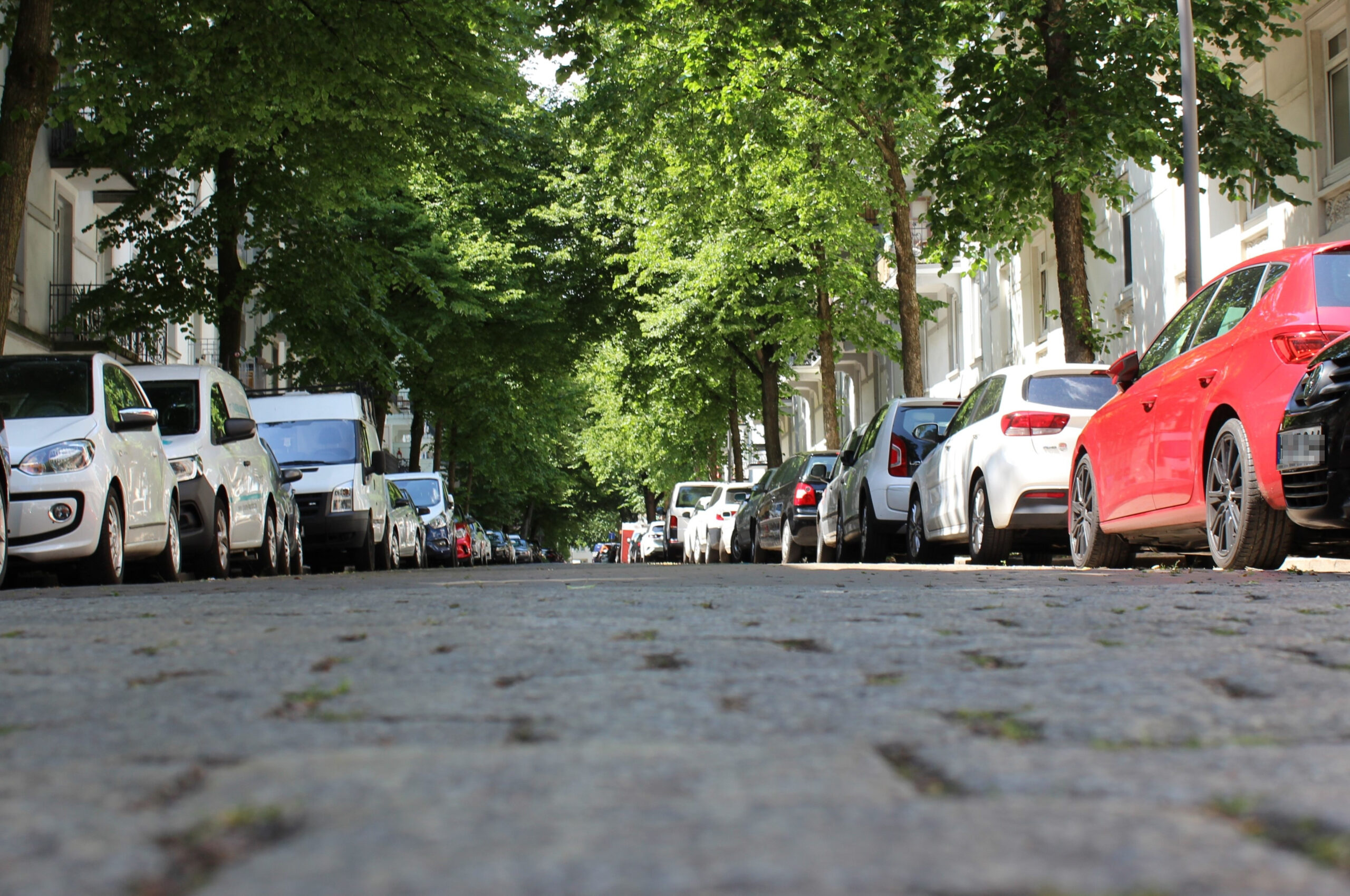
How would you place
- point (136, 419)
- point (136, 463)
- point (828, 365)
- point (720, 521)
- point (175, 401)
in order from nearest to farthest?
point (136, 419)
point (136, 463)
point (175, 401)
point (720, 521)
point (828, 365)

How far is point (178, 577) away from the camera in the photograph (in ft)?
40.7

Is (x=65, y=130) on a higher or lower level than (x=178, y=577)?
higher

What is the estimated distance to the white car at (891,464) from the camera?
1573 cm

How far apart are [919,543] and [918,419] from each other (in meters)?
1.72

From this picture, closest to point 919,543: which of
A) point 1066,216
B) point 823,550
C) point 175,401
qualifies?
point 823,550

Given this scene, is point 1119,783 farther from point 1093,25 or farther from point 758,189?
point 758,189

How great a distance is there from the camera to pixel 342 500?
63.0 ft

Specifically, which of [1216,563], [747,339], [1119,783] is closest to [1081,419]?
[1216,563]

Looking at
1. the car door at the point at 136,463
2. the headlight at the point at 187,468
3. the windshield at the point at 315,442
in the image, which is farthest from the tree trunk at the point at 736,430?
the car door at the point at 136,463

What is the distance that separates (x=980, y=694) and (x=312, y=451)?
17395 mm

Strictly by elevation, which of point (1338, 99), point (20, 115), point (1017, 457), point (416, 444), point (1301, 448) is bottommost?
point (1301, 448)

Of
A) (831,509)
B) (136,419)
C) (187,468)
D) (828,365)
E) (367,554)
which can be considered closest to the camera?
(136,419)

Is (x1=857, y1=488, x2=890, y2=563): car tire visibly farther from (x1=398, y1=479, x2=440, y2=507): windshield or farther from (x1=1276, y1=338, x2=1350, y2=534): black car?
(x1=398, y1=479, x2=440, y2=507): windshield

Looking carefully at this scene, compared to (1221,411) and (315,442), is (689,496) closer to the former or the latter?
(315,442)
